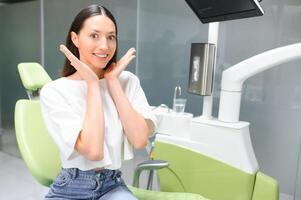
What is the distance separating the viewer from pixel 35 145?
1.35m

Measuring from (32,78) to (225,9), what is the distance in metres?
0.94

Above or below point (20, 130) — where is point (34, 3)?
above

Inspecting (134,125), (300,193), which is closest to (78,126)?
(134,125)

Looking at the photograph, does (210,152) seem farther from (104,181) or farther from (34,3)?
(34,3)

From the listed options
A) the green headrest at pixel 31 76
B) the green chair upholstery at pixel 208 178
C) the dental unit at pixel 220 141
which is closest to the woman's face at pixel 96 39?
the green headrest at pixel 31 76

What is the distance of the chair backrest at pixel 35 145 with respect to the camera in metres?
1.31

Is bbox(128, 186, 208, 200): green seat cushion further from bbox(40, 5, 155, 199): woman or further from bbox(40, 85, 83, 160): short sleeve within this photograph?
bbox(40, 85, 83, 160): short sleeve

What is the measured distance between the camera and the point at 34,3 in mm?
3311

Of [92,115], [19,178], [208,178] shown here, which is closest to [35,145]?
[92,115]

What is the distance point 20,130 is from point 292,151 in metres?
1.56

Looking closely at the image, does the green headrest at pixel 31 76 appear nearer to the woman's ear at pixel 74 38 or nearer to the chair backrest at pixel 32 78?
the chair backrest at pixel 32 78

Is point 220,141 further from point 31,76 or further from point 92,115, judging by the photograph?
point 31,76

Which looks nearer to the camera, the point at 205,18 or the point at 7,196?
the point at 205,18

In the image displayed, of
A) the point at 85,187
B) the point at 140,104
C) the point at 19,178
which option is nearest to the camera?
the point at 85,187
